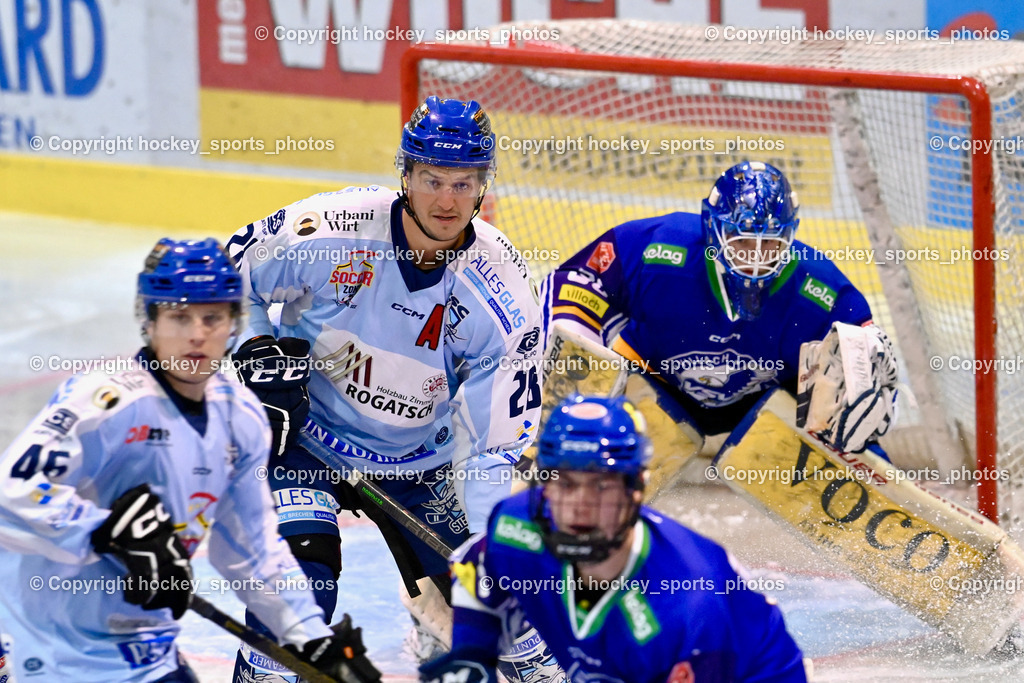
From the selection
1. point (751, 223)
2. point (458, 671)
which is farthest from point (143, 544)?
point (751, 223)

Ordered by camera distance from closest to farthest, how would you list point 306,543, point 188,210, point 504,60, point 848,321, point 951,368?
point 306,543
point 848,321
point 504,60
point 951,368
point 188,210

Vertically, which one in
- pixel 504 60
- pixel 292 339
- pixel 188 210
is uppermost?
pixel 504 60

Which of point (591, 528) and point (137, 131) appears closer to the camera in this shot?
point (591, 528)

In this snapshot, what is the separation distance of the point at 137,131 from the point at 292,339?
642 centimetres

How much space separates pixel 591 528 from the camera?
7.52 feet

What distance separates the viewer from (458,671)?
2.44 meters

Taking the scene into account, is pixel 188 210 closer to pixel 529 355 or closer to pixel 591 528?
pixel 529 355

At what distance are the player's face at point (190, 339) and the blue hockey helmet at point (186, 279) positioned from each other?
0.02 m

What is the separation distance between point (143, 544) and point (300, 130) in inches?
261

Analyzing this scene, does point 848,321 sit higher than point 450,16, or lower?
lower

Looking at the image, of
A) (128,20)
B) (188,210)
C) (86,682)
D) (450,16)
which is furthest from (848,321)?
(128,20)

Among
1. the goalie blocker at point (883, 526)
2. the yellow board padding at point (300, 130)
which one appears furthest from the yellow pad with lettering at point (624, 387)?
the yellow board padding at point (300, 130)

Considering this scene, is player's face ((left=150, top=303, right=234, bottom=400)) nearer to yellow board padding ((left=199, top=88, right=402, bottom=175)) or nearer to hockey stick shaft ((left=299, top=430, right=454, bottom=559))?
hockey stick shaft ((left=299, top=430, right=454, bottom=559))

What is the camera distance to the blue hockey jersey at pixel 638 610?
233 centimetres
